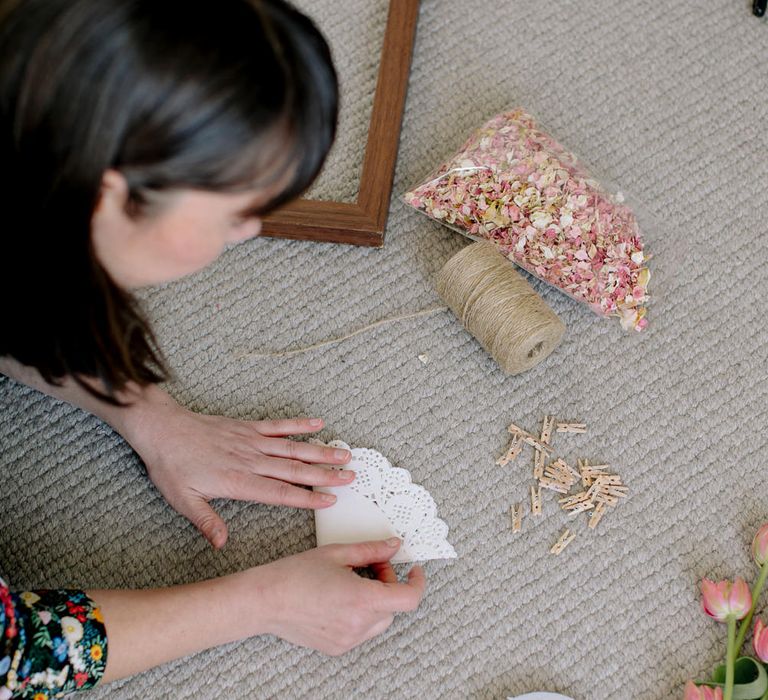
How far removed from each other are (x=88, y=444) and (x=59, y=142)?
1.62ft

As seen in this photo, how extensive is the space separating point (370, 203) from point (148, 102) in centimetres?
50

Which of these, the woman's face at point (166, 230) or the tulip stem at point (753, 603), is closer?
the woman's face at point (166, 230)

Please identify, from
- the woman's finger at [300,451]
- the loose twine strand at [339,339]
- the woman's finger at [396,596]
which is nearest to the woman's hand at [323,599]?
the woman's finger at [396,596]

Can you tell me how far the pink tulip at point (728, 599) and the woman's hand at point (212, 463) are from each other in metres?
0.38

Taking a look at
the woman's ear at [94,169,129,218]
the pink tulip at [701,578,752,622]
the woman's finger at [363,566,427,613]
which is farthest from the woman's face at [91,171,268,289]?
the pink tulip at [701,578,752,622]

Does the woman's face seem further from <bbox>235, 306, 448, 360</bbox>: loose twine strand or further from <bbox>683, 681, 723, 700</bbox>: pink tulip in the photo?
<bbox>683, 681, 723, 700</bbox>: pink tulip

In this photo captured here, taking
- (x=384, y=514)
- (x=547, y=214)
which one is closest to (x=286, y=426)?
(x=384, y=514)

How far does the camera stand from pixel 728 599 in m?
0.83

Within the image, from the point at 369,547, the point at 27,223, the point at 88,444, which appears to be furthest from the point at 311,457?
the point at 27,223

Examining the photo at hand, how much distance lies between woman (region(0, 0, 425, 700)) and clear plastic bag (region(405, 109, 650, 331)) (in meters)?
0.38

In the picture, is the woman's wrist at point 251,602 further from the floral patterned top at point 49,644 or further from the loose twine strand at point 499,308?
the loose twine strand at point 499,308

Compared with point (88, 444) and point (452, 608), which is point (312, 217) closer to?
point (88, 444)

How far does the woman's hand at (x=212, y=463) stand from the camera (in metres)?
0.90

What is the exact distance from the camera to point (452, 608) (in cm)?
90
